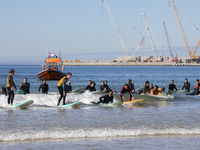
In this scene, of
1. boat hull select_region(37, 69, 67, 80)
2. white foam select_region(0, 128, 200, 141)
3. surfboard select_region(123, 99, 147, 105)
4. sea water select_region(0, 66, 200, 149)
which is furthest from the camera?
boat hull select_region(37, 69, 67, 80)

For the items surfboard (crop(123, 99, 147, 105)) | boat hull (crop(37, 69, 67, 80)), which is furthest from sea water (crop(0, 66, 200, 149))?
boat hull (crop(37, 69, 67, 80))

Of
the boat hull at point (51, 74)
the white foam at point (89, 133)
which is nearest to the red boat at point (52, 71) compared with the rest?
the boat hull at point (51, 74)

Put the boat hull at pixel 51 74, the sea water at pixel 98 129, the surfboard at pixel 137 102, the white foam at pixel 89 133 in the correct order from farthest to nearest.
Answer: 1. the boat hull at pixel 51 74
2. the surfboard at pixel 137 102
3. the white foam at pixel 89 133
4. the sea water at pixel 98 129

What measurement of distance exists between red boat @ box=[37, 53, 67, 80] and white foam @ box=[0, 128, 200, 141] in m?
43.8

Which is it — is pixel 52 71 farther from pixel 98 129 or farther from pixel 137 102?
pixel 98 129

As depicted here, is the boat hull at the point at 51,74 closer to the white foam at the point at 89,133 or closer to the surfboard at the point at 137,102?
the surfboard at the point at 137,102

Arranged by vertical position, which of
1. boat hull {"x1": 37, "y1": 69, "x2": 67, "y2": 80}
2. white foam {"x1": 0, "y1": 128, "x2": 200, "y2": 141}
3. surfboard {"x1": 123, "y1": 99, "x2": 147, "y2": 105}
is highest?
boat hull {"x1": 37, "y1": 69, "x2": 67, "y2": 80}

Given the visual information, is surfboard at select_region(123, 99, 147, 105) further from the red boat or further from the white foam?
the red boat

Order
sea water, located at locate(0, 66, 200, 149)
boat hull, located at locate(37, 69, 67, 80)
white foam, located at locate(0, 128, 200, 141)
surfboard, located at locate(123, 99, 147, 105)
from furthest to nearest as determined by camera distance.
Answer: boat hull, located at locate(37, 69, 67, 80) → surfboard, located at locate(123, 99, 147, 105) → white foam, located at locate(0, 128, 200, 141) → sea water, located at locate(0, 66, 200, 149)

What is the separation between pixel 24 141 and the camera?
9.66 metres

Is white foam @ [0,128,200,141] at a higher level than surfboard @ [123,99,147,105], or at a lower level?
lower

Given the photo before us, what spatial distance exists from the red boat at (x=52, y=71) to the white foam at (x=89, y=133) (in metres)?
43.8

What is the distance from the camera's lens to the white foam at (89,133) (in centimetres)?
1002

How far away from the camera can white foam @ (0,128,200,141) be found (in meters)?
10.0
